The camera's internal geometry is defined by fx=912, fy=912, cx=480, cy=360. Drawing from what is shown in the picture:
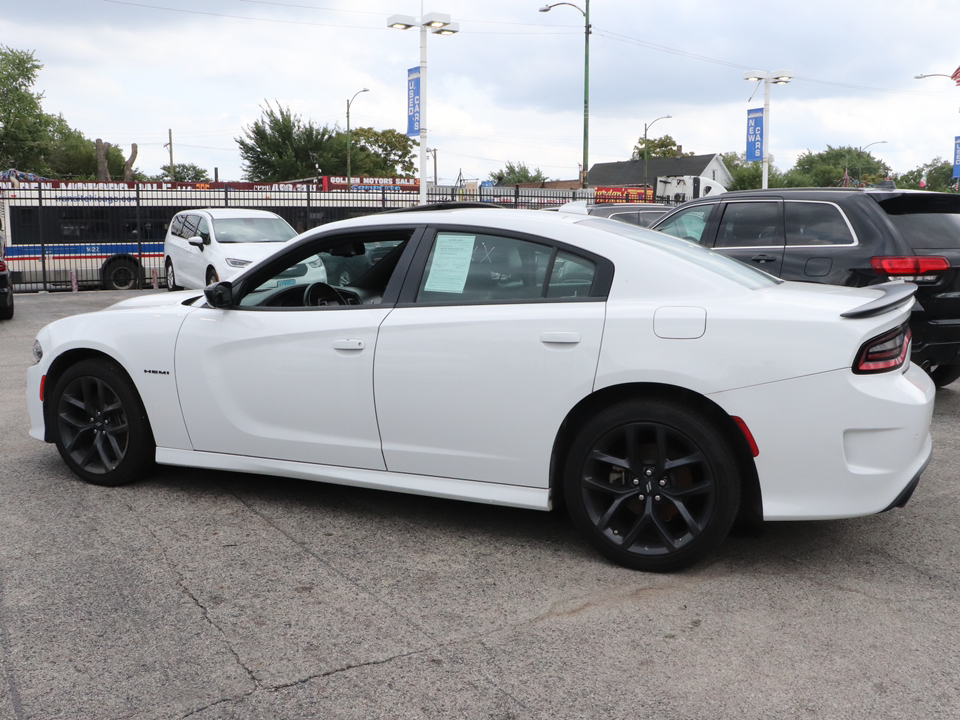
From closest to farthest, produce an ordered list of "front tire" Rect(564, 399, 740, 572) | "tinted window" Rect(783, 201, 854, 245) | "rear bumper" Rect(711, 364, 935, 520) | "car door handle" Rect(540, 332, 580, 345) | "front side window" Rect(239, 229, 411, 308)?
"rear bumper" Rect(711, 364, 935, 520) < "front tire" Rect(564, 399, 740, 572) < "car door handle" Rect(540, 332, 580, 345) < "front side window" Rect(239, 229, 411, 308) < "tinted window" Rect(783, 201, 854, 245)

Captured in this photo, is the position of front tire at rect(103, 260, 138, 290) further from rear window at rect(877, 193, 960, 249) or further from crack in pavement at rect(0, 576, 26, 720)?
crack in pavement at rect(0, 576, 26, 720)

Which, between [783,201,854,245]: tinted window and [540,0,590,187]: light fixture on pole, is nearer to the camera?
[783,201,854,245]: tinted window

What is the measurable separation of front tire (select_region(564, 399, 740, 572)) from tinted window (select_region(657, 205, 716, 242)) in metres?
4.68

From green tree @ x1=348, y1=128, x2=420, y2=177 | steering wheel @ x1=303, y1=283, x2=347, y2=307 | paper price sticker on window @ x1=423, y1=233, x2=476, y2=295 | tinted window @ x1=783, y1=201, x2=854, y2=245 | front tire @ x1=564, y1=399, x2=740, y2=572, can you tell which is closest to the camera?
front tire @ x1=564, y1=399, x2=740, y2=572

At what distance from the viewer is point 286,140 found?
64312mm

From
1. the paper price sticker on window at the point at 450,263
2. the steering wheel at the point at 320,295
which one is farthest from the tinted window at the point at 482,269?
the steering wheel at the point at 320,295

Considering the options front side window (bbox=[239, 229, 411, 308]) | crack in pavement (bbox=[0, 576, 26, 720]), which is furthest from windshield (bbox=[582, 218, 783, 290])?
crack in pavement (bbox=[0, 576, 26, 720])

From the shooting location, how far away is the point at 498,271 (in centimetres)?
416

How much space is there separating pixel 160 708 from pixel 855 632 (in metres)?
2.37

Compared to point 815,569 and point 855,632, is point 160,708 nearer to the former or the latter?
point 855,632

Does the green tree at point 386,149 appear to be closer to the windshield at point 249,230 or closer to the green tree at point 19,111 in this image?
the green tree at point 19,111

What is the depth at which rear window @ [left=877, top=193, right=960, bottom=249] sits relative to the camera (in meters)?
6.69

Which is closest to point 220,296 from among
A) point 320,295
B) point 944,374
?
point 320,295

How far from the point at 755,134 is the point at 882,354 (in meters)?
26.3
